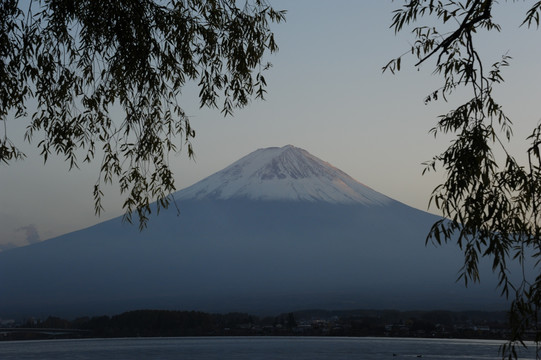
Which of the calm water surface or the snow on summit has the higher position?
the snow on summit

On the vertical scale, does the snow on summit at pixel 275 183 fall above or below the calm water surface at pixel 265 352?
above

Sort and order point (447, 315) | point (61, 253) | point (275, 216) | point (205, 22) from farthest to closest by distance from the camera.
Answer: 1. point (61, 253)
2. point (447, 315)
3. point (275, 216)
4. point (205, 22)

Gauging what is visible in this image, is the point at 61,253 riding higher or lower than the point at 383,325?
higher

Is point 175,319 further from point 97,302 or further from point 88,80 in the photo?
point 88,80

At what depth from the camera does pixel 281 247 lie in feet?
562

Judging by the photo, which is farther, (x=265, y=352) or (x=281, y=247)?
(x=281, y=247)

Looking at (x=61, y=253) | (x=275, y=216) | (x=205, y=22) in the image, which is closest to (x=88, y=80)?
(x=205, y=22)

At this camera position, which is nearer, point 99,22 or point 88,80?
point 99,22

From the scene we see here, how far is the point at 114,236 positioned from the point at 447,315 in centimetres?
7430

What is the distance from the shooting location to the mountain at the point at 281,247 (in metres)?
141

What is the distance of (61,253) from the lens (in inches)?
7721

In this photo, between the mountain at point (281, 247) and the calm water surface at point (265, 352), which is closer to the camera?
the calm water surface at point (265, 352)

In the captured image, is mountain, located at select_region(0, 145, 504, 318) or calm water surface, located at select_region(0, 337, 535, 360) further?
mountain, located at select_region(0, 145, 504, 318)

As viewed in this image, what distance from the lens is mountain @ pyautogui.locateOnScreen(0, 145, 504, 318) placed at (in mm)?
141125
